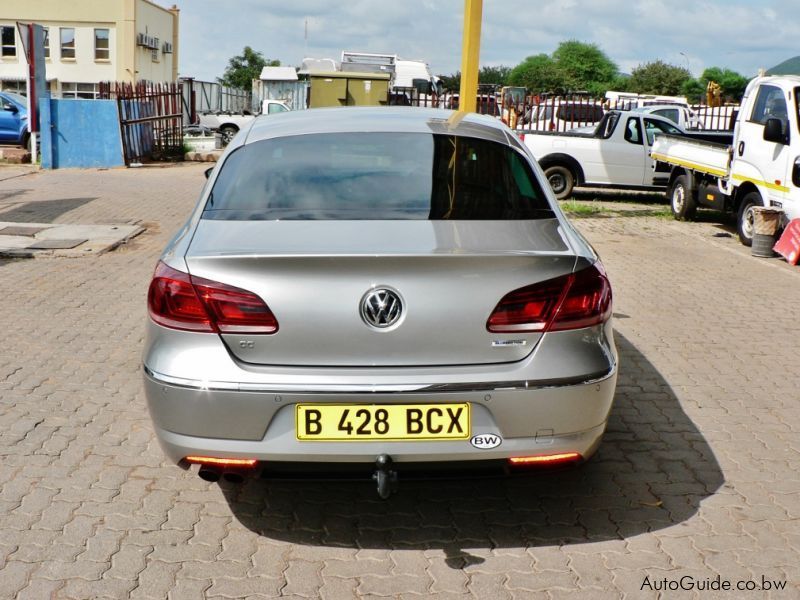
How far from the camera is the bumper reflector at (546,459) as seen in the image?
345 cm

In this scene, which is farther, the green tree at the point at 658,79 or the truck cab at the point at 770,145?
the green tree at the point at 658,79

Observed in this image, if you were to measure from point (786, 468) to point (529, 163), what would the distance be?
6.30 ft

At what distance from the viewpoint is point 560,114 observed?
25.6 metres

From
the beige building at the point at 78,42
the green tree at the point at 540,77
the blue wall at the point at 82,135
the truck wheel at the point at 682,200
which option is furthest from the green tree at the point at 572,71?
the truck wheel at the point at 682,200

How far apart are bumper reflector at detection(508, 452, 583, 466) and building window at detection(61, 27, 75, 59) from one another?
60.5 metres

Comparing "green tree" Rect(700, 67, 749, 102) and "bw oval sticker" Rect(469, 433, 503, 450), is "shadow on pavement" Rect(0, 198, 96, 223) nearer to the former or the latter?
"bw oval sticker" Rect(469, 433, 503, 450)

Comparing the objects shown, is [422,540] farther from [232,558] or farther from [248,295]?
[248,295]

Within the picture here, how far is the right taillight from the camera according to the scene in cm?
338

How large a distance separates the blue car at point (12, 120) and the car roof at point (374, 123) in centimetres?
2120

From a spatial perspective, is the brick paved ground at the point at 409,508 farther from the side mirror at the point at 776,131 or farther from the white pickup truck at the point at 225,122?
the white pickup truck at the point at 225,122

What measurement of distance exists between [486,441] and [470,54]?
10.4 meters

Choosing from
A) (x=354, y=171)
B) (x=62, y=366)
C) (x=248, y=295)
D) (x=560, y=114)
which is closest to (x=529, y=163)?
(x=354, y=171)

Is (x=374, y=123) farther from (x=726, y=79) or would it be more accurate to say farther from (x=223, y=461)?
(x=726, y=79)

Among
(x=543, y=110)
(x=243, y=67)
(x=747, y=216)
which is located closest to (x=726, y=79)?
(x=243, y=67)
